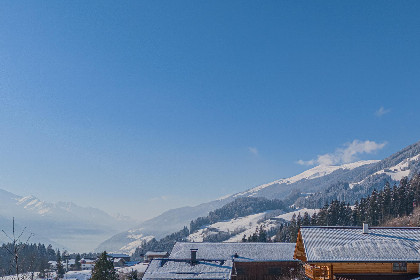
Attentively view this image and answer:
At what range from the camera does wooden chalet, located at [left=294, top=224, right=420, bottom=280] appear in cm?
2977

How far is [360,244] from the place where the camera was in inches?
1236

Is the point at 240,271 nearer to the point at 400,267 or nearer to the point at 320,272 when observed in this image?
the point at 320,272

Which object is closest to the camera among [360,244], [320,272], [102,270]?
[320,272]

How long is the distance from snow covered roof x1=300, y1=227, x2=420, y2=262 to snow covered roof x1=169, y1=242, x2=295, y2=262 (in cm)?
2232

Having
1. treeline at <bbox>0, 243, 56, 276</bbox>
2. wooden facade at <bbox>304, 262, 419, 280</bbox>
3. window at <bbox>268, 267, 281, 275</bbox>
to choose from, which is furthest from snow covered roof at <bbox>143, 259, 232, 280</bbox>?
wooden facade at <bbox>304, 262, 419, 280</bbox>

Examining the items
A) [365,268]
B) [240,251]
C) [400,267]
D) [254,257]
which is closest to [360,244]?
[365,268]

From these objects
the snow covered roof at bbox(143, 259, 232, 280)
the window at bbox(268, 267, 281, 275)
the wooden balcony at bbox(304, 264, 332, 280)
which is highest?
the wooden balcony at bbox(304, 264, 332, 280)

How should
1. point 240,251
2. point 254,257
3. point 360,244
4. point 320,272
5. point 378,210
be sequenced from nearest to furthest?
point 320,272
point 360,244
point 254,257
point 240,251
point 378,210

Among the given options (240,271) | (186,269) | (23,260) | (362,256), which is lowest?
(240,271)

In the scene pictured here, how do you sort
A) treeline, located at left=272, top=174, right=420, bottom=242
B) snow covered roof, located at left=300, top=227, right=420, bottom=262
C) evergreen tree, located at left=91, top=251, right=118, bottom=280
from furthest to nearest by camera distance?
treeline, located at left=272, top=174, right=420, bottom=242 < evergreen tree, located at left=91, top=251, right=118, bottom=280 < snow covered roof, located at left=300, top=227, right=420, bottom=262

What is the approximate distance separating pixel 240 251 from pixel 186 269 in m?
11.6

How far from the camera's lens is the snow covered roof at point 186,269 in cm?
4681

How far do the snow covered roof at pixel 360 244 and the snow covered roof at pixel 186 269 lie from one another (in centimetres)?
1780

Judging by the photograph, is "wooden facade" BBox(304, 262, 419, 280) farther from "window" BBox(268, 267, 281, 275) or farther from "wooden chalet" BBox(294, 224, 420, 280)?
"window" BBox(268, 267, 281, 275)
